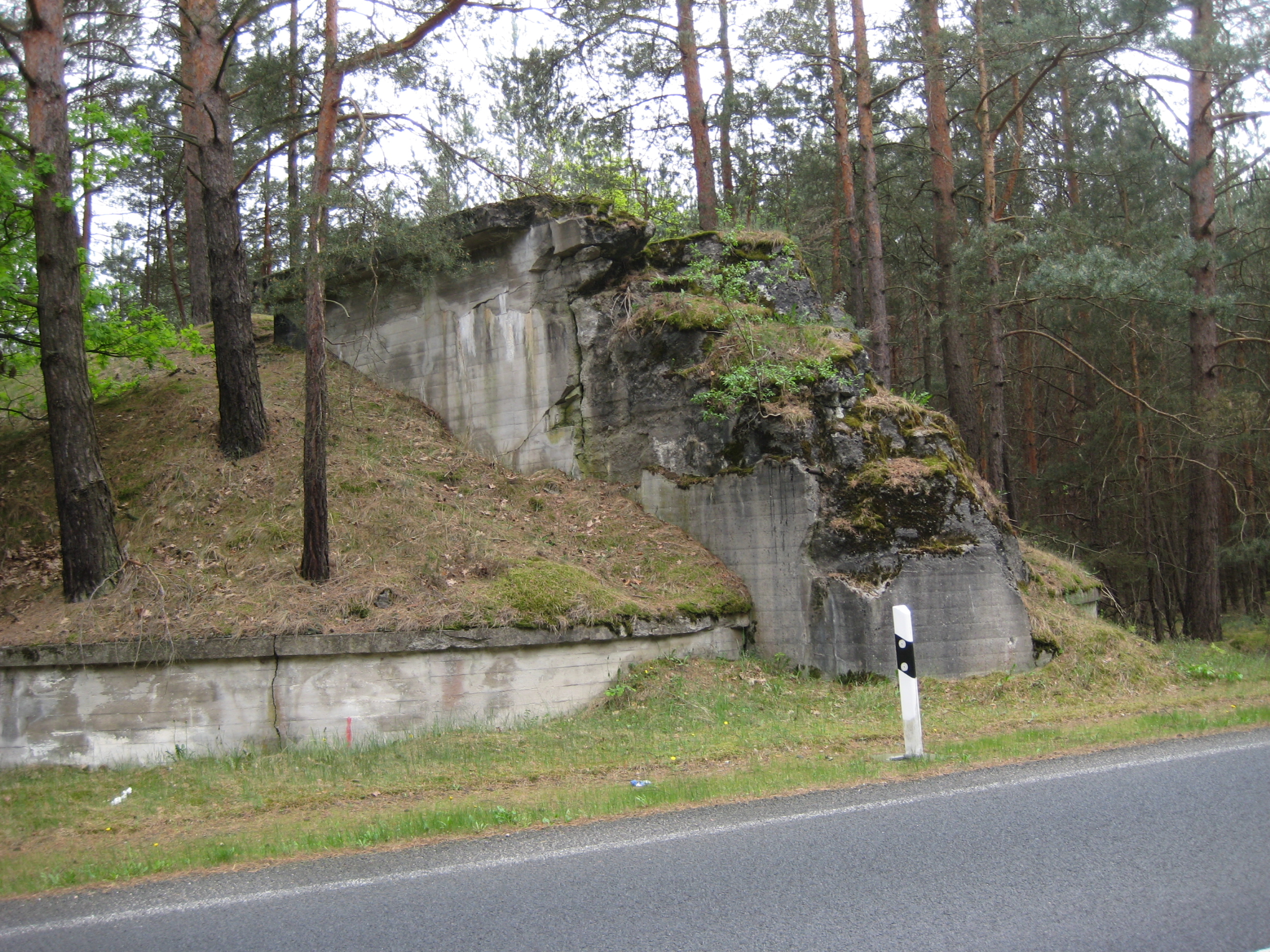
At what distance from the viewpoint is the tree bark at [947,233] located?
59.5 feet

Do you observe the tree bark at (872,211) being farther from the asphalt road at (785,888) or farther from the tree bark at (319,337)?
the asphalt road at (785,888)

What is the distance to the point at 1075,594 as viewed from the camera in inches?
567

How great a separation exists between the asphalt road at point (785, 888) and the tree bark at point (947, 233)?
1287 centimetres

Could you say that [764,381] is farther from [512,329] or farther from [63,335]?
[63,335]

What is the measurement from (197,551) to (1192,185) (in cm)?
1821

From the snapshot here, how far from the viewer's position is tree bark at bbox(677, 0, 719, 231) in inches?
736

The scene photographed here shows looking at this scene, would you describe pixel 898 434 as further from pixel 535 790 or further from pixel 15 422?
pixel 15 422

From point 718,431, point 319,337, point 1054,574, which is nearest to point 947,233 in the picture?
point 1054,574

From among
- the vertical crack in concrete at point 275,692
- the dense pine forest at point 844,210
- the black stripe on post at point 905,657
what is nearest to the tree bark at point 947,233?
the dense pine forest at point 844,210

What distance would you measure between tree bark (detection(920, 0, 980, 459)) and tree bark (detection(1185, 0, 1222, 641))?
13.1 feet

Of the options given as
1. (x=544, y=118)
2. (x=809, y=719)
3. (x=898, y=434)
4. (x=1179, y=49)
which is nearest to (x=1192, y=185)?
(x=1179, y=49)

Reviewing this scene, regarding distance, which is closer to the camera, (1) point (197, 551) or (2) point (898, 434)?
(1) point (197, 551)

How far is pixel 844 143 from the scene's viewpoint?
2139 centimetres

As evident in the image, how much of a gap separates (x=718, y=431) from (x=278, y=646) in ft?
20.8
